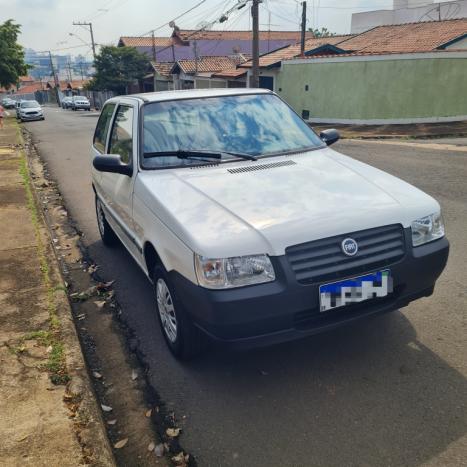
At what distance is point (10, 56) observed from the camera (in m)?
35.7

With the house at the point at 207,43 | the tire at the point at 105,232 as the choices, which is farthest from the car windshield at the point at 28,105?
the tire at the point at 105,232

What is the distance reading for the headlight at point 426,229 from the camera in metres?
3.14

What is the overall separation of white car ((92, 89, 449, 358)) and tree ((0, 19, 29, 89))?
37.0m

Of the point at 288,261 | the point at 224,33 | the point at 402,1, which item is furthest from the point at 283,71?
the point at 224,33

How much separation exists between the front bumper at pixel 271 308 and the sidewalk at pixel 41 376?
0.92 m

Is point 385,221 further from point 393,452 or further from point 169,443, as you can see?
point 169,443

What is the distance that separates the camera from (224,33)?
181 feet

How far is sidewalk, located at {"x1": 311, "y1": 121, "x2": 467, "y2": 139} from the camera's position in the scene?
1585 cm

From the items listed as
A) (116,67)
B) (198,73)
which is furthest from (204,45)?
(198,73)

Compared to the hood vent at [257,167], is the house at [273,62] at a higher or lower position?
higher

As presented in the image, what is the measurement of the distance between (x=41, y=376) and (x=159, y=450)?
107cm

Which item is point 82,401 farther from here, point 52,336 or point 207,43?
point 207,43

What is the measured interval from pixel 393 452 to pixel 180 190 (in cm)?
219

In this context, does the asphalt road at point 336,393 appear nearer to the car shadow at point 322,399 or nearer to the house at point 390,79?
the car shadow at point 322,399
